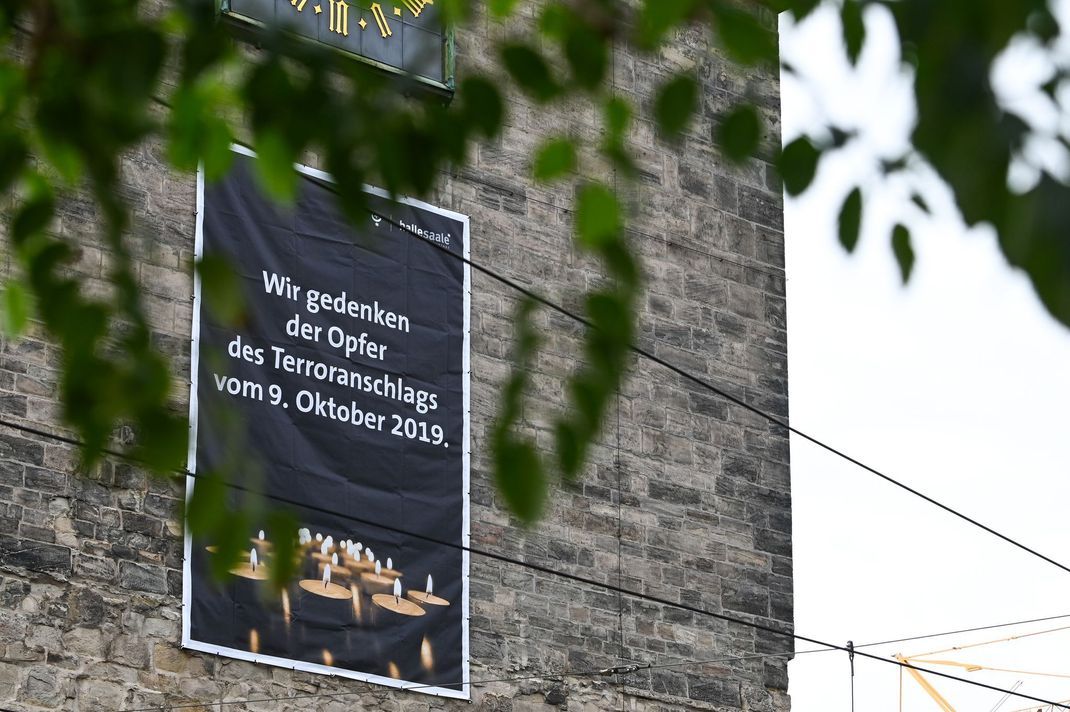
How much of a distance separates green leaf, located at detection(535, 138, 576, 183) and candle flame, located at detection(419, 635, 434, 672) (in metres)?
10.5

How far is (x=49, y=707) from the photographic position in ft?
42.9

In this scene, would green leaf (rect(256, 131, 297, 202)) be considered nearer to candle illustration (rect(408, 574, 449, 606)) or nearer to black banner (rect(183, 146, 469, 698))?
black banner (rect(183, 146, 469, 698))

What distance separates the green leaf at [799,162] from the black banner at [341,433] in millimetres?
9370

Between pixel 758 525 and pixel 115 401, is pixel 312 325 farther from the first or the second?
pixel 115 401

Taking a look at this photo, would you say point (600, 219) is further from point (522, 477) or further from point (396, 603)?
point (396, 603)

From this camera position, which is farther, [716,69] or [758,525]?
[716,69]

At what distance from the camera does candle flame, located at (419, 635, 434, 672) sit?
1459 cm

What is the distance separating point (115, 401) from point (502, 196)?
12.0 meters

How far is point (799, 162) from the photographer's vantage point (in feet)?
14.8

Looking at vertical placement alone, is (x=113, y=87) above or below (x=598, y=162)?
below

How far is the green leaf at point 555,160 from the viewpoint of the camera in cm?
433

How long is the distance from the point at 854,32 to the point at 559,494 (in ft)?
37.7

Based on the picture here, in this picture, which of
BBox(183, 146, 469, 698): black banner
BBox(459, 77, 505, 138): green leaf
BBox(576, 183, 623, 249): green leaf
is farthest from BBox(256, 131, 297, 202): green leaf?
BBox(183, 146, 469, 698): black banner

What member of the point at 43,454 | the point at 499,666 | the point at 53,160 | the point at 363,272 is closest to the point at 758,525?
the point at 499,666
